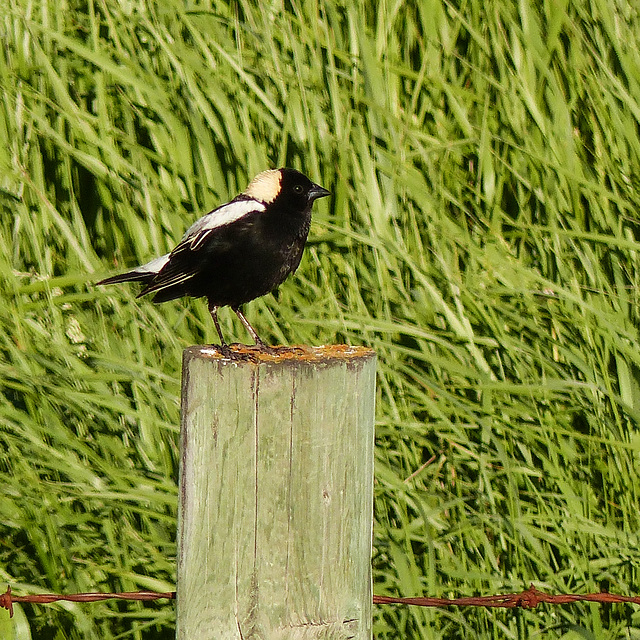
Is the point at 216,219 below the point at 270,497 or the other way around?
the other way around

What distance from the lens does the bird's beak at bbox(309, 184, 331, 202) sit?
3436mm

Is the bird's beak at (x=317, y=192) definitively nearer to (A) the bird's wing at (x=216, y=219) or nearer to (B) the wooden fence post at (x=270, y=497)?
(A) the bird's wing at (x=216, y=219)

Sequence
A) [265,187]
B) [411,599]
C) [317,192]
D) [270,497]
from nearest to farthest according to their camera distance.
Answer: [270,497] → [411,599] → [265,187] → [317,192]

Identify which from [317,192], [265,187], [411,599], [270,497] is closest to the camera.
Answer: [270,497]

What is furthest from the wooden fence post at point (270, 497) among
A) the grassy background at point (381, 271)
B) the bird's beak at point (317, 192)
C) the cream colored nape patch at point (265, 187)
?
the bird's beak at point (317, 192)

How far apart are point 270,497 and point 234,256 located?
A: 154 centimetres

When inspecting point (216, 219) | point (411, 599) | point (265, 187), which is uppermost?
point (265, 187)

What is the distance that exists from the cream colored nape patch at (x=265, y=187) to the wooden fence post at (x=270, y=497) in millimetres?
1569

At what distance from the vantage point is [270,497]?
67.2 inches

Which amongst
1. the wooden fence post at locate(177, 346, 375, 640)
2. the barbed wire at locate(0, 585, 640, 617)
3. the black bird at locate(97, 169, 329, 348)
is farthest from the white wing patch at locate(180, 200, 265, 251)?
the wooden fence post at locate(177, 346, 375, 640)

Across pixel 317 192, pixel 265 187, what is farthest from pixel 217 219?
pixel 317 192

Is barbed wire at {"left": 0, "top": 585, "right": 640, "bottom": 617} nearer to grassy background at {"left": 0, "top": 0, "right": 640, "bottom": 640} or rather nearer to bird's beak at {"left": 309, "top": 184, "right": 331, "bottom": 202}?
grassy background at {"left": 0, "top": 0, "right": 640, "bottom": 640}

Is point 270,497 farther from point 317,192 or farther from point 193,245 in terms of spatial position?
point 317,192

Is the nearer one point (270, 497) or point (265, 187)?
point (270, 497)
